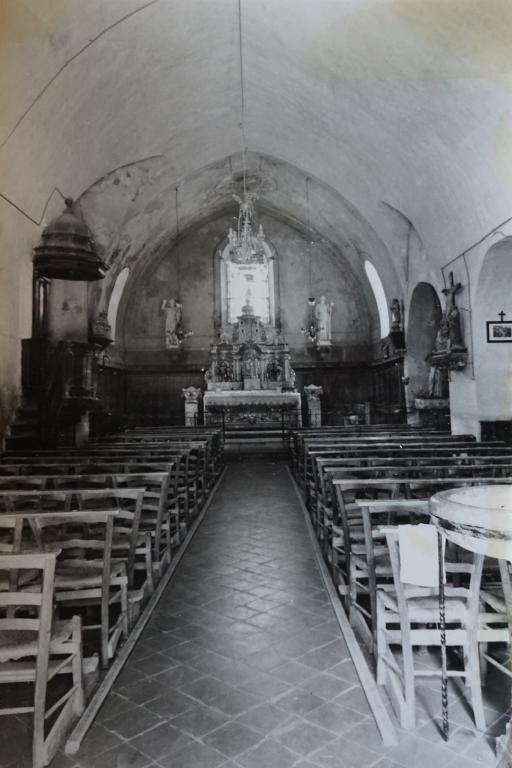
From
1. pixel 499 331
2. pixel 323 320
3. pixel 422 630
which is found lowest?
pixel 422 630

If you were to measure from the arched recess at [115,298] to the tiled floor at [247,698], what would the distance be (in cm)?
1363

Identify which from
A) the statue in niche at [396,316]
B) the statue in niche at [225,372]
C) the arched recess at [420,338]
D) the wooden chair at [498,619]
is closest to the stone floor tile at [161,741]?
the wooden chair at [498,619]

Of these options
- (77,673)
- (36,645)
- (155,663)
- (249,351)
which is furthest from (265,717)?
(249,351)

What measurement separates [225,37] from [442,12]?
13.5 ft

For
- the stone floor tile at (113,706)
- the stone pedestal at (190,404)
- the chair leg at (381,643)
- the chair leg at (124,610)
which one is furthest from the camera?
the stone pedestal at (190,404)

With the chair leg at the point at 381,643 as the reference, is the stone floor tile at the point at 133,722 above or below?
below

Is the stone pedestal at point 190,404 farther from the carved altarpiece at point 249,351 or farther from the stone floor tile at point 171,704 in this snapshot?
the stone floor tile at point 171,704

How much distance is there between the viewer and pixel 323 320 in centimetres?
1884

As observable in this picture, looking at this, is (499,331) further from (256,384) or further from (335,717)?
(335,717)

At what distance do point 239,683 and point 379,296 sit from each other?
16.1 metres

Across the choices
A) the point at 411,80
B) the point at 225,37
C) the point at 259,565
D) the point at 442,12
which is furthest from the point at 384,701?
the point at 225,37

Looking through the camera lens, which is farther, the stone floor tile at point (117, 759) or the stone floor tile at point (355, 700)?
the stone floor tile at point (355, 700)

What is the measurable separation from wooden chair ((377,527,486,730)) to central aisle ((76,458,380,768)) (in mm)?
211

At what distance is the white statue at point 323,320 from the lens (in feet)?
61.6
